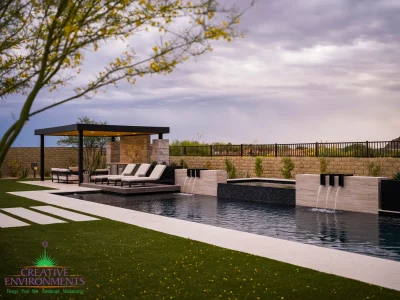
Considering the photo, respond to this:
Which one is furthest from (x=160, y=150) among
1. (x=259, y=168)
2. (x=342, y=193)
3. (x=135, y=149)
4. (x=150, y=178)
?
(x=342, y=193)

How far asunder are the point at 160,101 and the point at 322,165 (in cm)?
1148

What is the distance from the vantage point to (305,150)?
22969mm

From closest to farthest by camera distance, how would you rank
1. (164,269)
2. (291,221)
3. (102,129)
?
1. (164,269)
2. (291,221)
3. (102,129)

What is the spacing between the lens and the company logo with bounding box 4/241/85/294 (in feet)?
17.7

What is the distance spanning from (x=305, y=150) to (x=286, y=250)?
1643 cm

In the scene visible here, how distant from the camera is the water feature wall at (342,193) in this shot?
472 inches

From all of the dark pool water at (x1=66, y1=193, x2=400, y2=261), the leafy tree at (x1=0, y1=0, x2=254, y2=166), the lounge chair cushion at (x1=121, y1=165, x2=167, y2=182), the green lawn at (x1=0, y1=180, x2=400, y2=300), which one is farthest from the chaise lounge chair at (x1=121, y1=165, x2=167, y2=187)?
the leafy tree at (x1=0, y1=0, x2=254, y2=166)

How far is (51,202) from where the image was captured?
13992mm

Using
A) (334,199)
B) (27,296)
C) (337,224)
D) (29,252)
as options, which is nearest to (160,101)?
(334,199)

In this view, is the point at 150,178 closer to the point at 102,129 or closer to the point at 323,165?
the point at 102,129

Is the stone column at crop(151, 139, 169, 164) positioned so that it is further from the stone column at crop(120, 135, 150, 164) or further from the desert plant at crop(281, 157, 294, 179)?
the desert plant at crop(281, 157, 294, 179)

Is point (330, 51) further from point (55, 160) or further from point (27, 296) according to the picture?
point (55, 160)

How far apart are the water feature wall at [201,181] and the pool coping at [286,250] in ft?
20.1

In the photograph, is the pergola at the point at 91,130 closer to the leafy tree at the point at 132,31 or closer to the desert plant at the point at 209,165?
the desert plant at the point at 209,165
